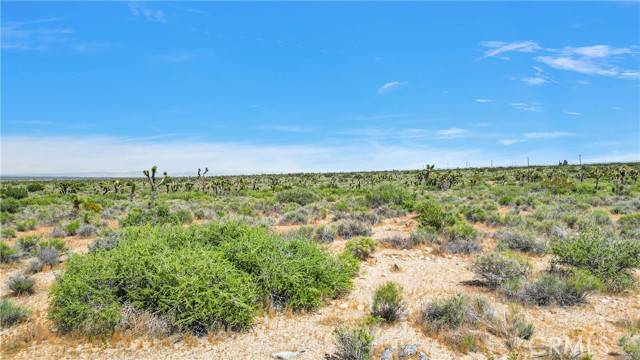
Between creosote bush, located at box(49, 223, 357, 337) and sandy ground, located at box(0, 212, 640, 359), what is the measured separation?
27 centimetres

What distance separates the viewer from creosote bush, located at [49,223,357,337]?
6.33 meters

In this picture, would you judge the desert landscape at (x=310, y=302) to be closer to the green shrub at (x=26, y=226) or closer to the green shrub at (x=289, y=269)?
the green shrub at (x=289, y=269)

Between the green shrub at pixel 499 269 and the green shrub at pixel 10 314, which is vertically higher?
the green shrub at pixel 499 269

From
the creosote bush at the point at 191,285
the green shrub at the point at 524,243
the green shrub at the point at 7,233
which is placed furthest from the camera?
the green shrub at the point at 7,233

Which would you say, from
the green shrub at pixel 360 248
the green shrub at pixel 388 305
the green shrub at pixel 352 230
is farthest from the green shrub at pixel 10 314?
the green shrub at pixel 352 230

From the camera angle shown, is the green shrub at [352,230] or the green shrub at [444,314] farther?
the green shrub at [352,230]

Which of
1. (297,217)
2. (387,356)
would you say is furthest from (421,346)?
(297,217)

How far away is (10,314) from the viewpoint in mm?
6945

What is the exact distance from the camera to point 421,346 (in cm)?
611

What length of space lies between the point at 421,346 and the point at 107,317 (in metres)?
→ 4.93

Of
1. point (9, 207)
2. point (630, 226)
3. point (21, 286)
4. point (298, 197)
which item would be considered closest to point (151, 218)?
point (21, 286)

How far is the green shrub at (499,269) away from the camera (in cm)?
861

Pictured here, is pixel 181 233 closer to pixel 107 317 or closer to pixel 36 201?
pixel 107 317

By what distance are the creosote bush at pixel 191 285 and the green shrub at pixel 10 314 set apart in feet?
1.94
